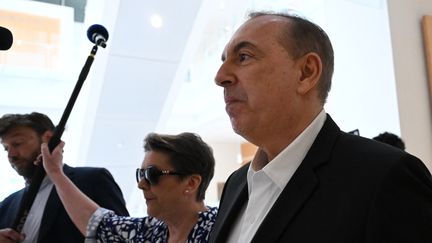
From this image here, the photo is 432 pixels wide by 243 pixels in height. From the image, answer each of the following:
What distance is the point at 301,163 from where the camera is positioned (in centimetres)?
75

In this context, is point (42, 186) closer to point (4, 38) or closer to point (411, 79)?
point (4, 38)

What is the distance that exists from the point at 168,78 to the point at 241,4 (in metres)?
2.16

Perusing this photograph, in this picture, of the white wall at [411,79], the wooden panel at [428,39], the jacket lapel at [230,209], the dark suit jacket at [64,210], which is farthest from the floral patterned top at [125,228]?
the wooden panel at [428,39]

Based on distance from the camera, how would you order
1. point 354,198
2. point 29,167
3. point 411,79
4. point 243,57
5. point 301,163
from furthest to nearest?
point 411,79, point 29,167, point 243,57, point 301,163, point 354,198

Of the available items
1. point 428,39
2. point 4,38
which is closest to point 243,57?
point 4,38

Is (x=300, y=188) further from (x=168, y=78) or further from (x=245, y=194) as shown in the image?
(x=168, y=78)

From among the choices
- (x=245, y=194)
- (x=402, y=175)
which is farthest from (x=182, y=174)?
(x=402, y=175)

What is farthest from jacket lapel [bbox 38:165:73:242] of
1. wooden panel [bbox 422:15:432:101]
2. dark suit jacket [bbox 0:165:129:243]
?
wooden panel [bbox 422:15:432:101]

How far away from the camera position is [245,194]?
91 cm

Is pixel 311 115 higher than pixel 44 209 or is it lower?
higher

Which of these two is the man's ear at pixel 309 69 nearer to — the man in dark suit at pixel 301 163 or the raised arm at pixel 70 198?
the man in dark suit at pixel 301 163

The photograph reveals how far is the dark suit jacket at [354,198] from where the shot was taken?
1.94 ft

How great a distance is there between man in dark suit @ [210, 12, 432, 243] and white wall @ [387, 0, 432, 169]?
1.89 metres

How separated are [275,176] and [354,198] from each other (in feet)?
0.65
